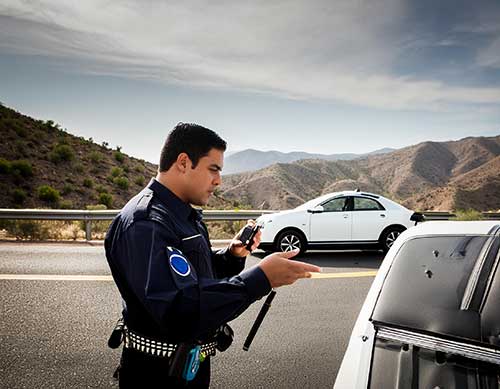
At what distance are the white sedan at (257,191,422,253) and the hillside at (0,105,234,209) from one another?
68.7ft

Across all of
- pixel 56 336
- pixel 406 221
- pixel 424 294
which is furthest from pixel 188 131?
pixel 406 221

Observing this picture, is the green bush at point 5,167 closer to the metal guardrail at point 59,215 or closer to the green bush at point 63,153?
the green bush at point 63,153

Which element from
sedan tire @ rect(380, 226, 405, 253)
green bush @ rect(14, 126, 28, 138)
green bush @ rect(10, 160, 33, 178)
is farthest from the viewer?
green bush @ rect(14, 126, 28, 138)

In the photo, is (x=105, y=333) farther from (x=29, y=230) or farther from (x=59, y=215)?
(x=29, y=230)

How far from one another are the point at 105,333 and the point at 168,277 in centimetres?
368

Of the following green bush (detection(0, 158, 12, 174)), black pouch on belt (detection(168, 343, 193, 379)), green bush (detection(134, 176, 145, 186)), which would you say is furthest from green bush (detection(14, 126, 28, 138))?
black pouch on belt (detection(168, 343, 193, 379))

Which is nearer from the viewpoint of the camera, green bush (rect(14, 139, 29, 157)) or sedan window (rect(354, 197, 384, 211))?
sedan window (rect(354, 197, 384, 211))

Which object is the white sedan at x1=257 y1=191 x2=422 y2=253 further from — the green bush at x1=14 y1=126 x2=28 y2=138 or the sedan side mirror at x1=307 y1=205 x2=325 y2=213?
the green bush at x1=14 y1=126 x2=28 y2=138

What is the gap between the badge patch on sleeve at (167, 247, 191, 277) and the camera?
149 centimetres

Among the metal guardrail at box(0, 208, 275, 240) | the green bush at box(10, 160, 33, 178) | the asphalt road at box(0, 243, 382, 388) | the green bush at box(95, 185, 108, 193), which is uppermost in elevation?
the green bush at box(10, 160, 33, 178)

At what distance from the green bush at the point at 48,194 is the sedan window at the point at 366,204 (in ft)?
73.4

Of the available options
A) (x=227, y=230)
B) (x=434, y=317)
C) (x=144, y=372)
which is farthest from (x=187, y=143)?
(x=227, y=230)

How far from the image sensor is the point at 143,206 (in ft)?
5.56

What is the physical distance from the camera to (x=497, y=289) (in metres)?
1.73
